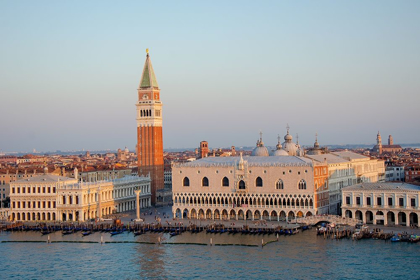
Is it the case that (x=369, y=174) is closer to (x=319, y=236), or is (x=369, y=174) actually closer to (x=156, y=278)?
(x=319, y=236)

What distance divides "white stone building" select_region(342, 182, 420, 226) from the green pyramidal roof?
24.7 meters

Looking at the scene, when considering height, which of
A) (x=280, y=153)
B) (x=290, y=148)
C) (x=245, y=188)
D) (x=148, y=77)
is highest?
(x=148, y=77)

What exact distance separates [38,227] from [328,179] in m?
22.7

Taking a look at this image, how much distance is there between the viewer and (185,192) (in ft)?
189

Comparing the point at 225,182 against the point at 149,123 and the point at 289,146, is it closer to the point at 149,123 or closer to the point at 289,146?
the point at 289,146

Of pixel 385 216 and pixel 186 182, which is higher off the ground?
pixel 186 182

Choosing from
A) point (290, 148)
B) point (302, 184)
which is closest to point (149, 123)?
point (290, 148)

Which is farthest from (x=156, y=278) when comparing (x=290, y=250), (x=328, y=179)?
(x=328, y=179)

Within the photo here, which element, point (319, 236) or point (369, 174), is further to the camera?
point (369, 174)

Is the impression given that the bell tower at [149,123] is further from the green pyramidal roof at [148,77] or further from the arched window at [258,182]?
the arched window at [258,182]

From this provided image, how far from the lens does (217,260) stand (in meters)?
40.7

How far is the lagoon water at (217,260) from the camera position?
37.3m

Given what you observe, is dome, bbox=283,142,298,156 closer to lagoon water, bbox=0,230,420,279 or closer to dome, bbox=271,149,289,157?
dome, bbox=271,149,289,157

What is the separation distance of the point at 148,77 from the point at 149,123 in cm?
445
